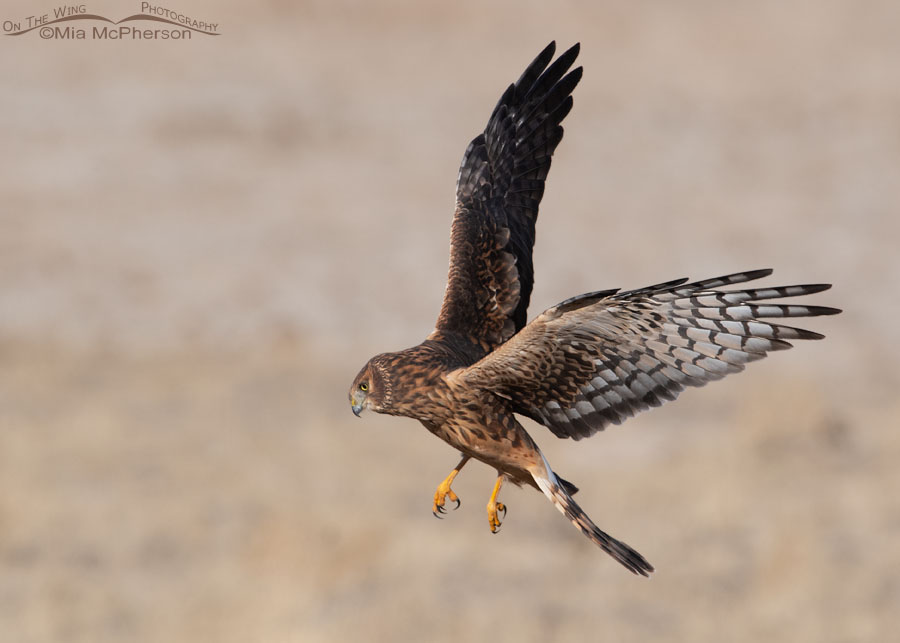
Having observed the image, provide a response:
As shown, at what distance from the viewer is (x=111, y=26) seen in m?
30.8

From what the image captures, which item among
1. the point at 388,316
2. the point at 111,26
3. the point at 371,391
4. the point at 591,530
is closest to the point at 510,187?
the point at 371,391

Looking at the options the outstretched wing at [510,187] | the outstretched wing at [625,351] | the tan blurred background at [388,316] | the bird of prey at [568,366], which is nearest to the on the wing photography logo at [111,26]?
the tan blurred background at [388,316]

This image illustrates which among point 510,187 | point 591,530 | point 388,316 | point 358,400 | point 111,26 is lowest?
point 591,530

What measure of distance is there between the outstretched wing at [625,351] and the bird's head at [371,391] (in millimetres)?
360

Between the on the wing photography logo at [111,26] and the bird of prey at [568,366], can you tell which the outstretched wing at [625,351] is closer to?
the bird of prey at [568,366]

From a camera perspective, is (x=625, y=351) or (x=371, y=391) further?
(x=625, y=351)

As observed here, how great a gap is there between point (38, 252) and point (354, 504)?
8.15m

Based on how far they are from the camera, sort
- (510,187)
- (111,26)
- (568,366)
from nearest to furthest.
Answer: (568,366), (510,187), (111,26)

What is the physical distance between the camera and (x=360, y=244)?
26031mm

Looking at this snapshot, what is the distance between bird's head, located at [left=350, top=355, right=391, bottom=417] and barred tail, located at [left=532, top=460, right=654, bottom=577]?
0.84m

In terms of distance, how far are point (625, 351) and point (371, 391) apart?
1.18 meters

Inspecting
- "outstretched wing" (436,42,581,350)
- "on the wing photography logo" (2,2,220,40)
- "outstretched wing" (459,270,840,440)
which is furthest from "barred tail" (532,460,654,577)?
"on the wing photography logo" (2,2,220,40)

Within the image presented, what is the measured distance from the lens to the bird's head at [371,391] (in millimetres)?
6418

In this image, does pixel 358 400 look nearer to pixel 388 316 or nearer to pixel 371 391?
pixel 371 391
